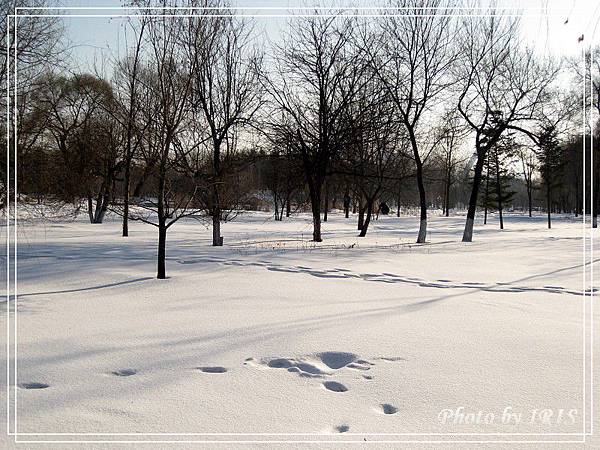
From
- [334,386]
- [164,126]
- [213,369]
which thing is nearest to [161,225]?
[164,126]

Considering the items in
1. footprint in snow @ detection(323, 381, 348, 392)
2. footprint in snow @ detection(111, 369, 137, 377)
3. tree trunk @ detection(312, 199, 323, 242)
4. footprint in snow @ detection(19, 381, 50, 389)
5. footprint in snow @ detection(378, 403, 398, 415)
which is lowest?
footprint in snow @ detection(378, 403, 398, 415)

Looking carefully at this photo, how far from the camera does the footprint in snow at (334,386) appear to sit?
3339 mm

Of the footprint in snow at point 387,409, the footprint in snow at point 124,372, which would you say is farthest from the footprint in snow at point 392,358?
the footprint in snow at point 124,372

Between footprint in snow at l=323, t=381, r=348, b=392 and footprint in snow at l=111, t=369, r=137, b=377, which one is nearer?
footprint in snow at l=323, t=381, r=348, b=392

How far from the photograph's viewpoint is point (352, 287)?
7.60 m

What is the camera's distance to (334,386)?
340cm

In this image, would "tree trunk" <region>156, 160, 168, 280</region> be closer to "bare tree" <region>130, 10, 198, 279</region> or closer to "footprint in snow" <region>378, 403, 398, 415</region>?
"bare tree" <region>130, 10, 198, 279</region>

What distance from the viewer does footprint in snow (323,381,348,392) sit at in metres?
3.34

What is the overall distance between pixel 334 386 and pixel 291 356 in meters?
0.71

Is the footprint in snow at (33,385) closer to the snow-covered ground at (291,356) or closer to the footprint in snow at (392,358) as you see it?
the snow-covered ground at (291,356)

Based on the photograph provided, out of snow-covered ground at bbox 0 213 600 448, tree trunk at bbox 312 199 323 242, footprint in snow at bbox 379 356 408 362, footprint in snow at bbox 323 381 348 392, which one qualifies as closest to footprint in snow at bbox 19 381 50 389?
snow-covered ground at bbox 0 213 600 448

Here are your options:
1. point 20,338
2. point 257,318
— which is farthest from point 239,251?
point 20,338

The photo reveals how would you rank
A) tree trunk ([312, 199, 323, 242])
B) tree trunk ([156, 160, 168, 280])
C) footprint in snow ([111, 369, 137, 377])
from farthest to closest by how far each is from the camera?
1. tree trunk ([312, 199, 323, 242])
2. tree trunk ([156, 160, 168, 280])
3. footprint in snow ([111, 369, 137, 377])

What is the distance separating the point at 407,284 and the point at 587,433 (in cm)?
534
